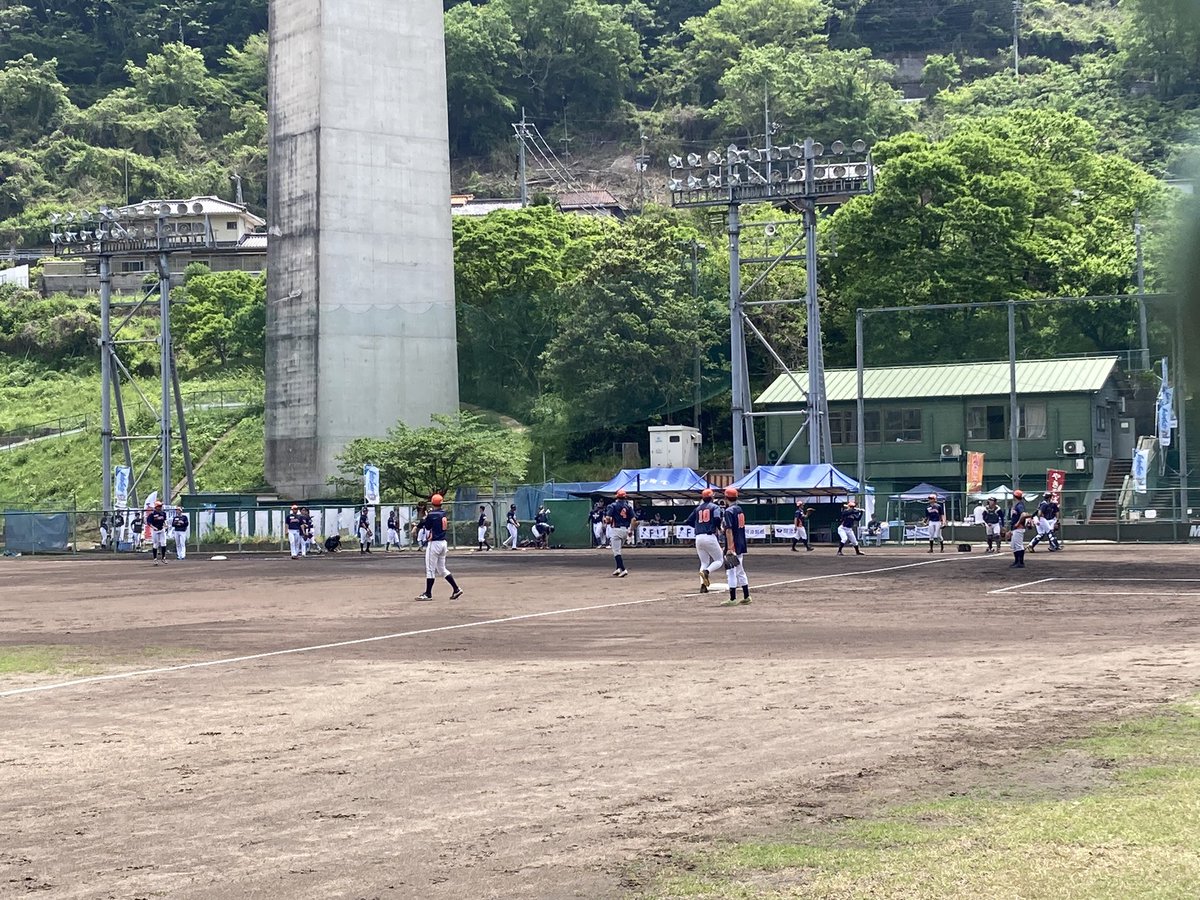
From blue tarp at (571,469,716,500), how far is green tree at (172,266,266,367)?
51488 millimetres

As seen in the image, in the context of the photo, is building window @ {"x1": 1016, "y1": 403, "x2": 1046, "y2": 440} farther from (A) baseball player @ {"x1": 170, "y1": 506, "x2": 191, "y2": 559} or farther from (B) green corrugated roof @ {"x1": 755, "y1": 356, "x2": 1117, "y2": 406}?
(A) baseball player @ {"x1": 170, "y1": 506, "x2": 191, "y2": 559}

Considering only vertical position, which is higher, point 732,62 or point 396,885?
point 732,62

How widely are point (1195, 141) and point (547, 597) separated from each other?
2542 cm

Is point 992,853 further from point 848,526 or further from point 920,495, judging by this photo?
point 920,495

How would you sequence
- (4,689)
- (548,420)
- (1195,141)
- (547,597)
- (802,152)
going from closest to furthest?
(1195,141), (4,689), (547,597), (802,152), (548,420)

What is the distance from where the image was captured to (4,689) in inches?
763

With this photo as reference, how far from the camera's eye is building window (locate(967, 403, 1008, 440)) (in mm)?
75188

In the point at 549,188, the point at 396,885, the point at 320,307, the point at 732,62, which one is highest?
the point at 732,62

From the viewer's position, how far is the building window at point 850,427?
3078 inches

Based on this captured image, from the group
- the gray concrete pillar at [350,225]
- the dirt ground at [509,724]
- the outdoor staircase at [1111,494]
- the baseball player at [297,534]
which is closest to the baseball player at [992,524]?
the outdoor staircase at [1111,494]

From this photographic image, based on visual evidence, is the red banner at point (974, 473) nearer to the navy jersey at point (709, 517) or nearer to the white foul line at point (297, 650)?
the navy jersey at point (709, 517)

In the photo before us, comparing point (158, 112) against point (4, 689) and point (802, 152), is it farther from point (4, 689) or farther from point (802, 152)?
point (4, 689)

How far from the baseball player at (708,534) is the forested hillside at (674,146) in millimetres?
11624

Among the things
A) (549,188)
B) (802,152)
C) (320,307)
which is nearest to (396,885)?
(802,152)
